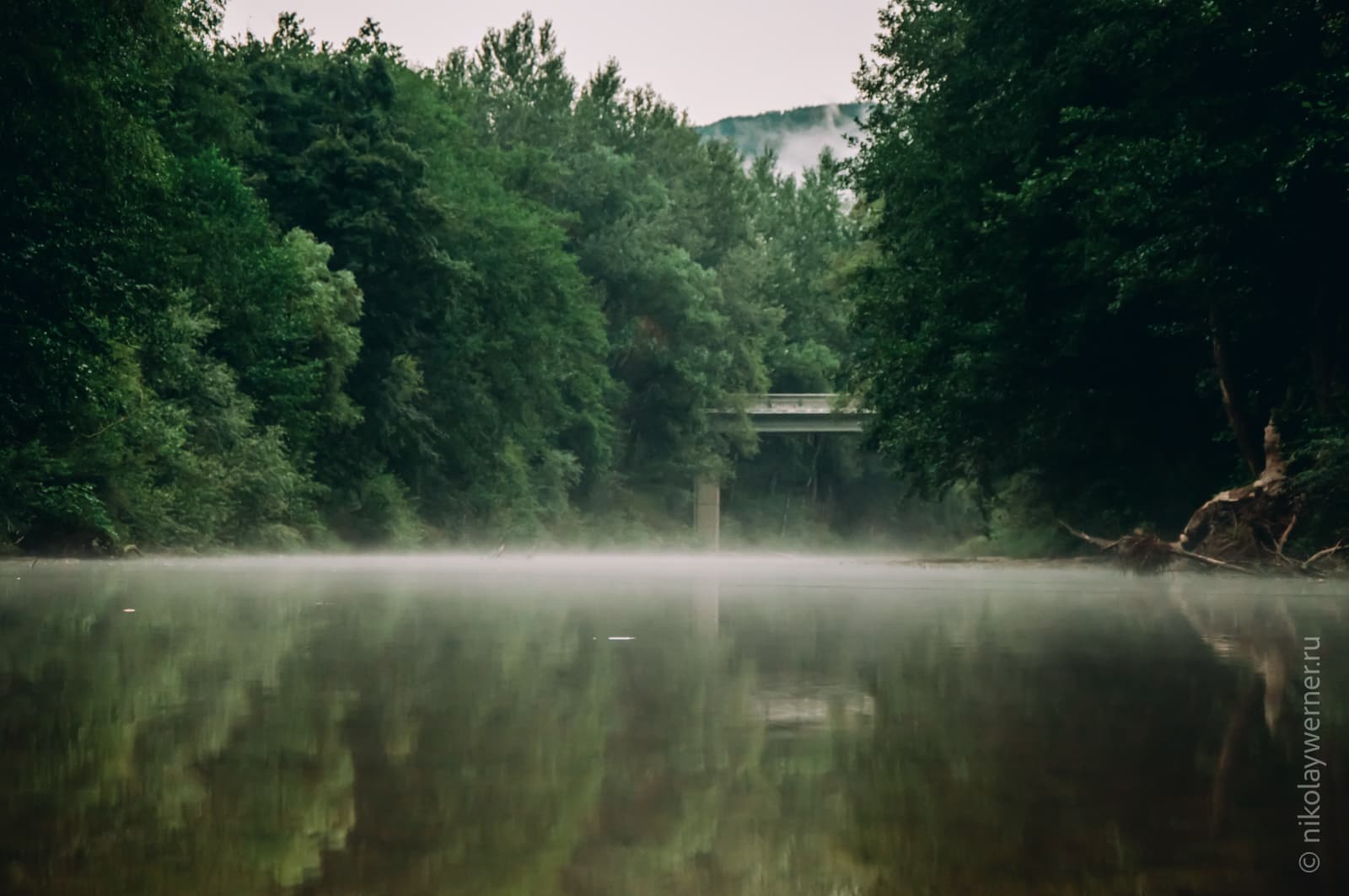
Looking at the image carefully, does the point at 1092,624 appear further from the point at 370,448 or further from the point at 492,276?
the point at 492,276

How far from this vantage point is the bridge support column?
88.5 m

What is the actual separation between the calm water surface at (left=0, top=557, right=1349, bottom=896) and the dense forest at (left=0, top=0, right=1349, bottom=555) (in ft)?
37.5

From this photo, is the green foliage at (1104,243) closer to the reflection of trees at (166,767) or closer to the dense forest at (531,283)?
the dense forest at (531,283)

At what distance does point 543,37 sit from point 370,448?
145ft

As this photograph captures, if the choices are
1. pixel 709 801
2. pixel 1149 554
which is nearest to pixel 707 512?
pixel 1149 554

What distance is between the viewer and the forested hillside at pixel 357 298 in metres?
24.9

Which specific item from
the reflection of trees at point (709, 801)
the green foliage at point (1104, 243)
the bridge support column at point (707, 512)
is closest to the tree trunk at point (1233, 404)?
the green foliage at point (1104, 243)

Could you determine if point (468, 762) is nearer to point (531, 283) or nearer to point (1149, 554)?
point (1149, 554)

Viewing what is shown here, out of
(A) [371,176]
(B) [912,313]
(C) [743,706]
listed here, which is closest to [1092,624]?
(C) [743,706]

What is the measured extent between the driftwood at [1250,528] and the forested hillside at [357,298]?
1719 cm

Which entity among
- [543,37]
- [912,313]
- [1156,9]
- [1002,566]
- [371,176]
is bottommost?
[1002,566]

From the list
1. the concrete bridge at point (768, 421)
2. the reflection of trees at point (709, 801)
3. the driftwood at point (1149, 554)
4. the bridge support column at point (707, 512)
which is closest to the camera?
the reflection of trees at point (709, 801)

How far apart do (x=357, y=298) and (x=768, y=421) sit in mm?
45780

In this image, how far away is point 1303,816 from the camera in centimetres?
438
